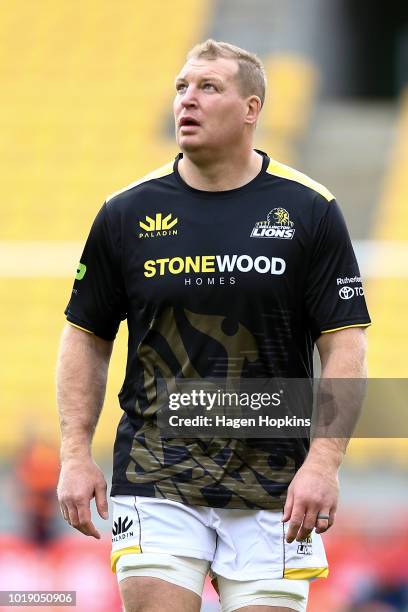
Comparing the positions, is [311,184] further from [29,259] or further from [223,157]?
[29,259]

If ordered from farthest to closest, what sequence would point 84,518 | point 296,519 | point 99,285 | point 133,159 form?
point 133,159, point 99,285, point 84,518, point 296,519

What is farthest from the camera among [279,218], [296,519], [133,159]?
[133,159]

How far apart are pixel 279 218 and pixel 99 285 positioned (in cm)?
59

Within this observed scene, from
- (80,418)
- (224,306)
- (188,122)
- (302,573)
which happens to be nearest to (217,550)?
(302,573)

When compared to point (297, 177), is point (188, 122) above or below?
above

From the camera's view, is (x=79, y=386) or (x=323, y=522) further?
(x=79, y=386)

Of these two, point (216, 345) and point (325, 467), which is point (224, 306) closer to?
point (216, 345)

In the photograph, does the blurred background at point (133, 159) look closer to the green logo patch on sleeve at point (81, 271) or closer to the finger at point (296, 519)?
the green logo patch on sleeve at point (81, 271)

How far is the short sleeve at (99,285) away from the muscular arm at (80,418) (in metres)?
0.04

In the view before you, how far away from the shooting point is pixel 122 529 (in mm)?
3521

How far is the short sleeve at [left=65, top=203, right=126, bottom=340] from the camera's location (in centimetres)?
364

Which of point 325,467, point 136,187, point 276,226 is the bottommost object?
point 325,467

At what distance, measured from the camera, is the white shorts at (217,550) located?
3.43 metres

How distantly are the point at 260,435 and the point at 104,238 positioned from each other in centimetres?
76
